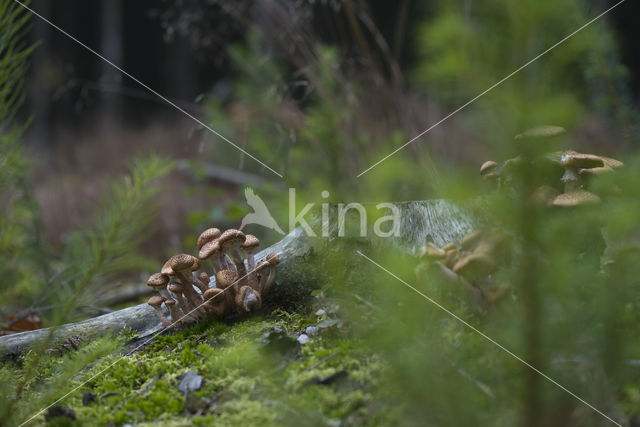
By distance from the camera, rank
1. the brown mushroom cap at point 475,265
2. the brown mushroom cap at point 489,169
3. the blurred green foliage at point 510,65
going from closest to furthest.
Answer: the blurred green foliage at point 510,65
the brown mushroom cap at point 475,265
the brown mushroom cap at point 489,169

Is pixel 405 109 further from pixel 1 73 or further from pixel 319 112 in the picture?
pixel 1 73

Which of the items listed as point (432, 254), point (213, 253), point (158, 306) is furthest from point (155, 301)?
point (432, 254)

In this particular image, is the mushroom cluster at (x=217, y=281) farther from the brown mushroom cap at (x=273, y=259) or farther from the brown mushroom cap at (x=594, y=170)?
the brown mushroom cap at (x=594, y=170)

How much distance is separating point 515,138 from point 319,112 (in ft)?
10.7

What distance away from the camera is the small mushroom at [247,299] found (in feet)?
5.94

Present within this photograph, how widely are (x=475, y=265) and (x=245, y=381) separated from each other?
0.74m

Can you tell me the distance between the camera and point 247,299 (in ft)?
5.94

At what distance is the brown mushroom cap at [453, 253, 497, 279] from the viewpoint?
1374 mm

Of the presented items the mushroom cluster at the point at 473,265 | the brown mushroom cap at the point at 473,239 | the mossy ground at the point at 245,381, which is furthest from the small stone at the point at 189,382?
the brown mushroom cap at the point at 473,239

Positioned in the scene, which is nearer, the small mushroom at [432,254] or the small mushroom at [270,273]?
the small mushroom at [432,254]

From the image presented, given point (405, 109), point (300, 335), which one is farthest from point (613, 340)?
point (405, 109)

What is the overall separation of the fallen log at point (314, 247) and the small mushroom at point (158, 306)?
0.04 metres

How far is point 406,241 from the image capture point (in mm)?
1827

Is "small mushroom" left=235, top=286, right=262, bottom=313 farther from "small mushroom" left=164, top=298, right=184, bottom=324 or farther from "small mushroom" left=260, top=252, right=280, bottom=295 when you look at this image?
"small mushroom" left=164, top=298, right=184, bottom=324
